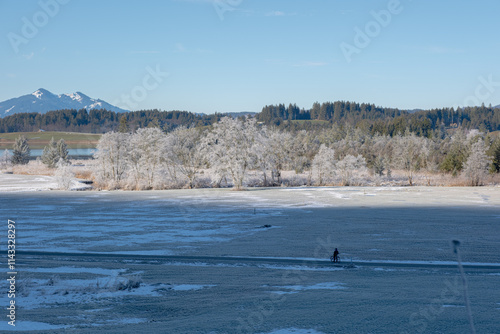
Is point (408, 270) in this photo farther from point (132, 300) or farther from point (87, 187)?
point (87, 187)

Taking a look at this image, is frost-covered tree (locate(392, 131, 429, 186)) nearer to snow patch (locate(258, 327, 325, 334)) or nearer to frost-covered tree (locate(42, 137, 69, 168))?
A: frost-covered tree (locate(42, 137, 69, 168))

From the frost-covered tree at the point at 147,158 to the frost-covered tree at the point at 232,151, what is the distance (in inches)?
329

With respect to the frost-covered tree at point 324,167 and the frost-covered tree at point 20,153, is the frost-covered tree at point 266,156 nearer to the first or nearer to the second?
the frost-covered tree at point 324,167

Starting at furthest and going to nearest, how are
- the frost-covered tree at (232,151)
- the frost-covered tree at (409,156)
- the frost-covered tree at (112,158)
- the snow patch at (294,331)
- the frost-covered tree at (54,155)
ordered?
the frost-covered tree at (54,155) → the frost-covered tree at (409,156) → the frost-covered tree at (112,158) → the frost-covered tree at (232,151) → the snow patch at (294,331)

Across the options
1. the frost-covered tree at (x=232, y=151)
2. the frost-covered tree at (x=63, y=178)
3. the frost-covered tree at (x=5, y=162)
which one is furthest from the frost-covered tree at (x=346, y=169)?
the frost-covered tree at (x=5, y=162)

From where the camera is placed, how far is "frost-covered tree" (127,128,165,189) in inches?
2739

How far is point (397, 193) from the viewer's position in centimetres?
5803

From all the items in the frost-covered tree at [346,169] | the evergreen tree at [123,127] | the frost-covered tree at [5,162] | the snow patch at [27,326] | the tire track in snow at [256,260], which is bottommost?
the frost-covered tree at [5,162]

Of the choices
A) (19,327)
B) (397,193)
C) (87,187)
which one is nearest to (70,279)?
(19,327)

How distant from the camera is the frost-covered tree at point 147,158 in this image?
6956 cm

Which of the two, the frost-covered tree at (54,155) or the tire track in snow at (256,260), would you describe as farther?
the frost-covered tree at (54,155)

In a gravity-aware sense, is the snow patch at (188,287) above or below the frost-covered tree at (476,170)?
below

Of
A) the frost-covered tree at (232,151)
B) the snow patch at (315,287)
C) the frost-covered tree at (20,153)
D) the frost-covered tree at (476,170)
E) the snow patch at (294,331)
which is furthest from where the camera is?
the frost-covered tree at (20,153)

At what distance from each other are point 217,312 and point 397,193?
4784 cm
